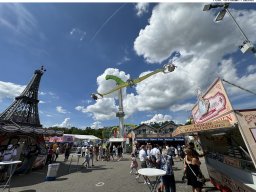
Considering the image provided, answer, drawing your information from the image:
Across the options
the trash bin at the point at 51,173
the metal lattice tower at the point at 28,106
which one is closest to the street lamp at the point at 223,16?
the trash bin at the point at 51,173

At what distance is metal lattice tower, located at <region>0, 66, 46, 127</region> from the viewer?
1187 inches

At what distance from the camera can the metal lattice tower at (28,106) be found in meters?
30.1

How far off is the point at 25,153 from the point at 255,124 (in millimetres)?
14970

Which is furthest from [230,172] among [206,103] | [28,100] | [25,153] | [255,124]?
[28,100]

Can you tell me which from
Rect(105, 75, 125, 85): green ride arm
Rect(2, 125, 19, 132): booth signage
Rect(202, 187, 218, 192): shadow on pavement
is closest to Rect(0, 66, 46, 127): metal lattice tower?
Rect(2, 125, 19, 132): booth signage

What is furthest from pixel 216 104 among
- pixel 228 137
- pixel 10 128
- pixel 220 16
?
pixel 10 128

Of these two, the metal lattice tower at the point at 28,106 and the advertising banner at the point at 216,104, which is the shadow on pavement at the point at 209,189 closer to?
the advertising banner at the point at 216,104

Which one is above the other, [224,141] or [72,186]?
[224,141]

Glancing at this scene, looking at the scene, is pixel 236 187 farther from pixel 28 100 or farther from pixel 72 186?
pixel 28 100

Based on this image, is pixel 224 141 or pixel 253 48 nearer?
pixel 253 48

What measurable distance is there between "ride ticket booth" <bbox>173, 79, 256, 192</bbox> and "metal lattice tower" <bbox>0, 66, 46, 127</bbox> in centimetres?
2861

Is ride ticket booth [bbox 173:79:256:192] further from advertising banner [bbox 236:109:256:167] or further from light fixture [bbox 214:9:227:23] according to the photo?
light fixture [bbox 214:9:227:23]

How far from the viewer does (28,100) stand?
32906mm

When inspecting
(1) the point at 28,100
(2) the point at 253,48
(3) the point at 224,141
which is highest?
(1) the point at 28,100
